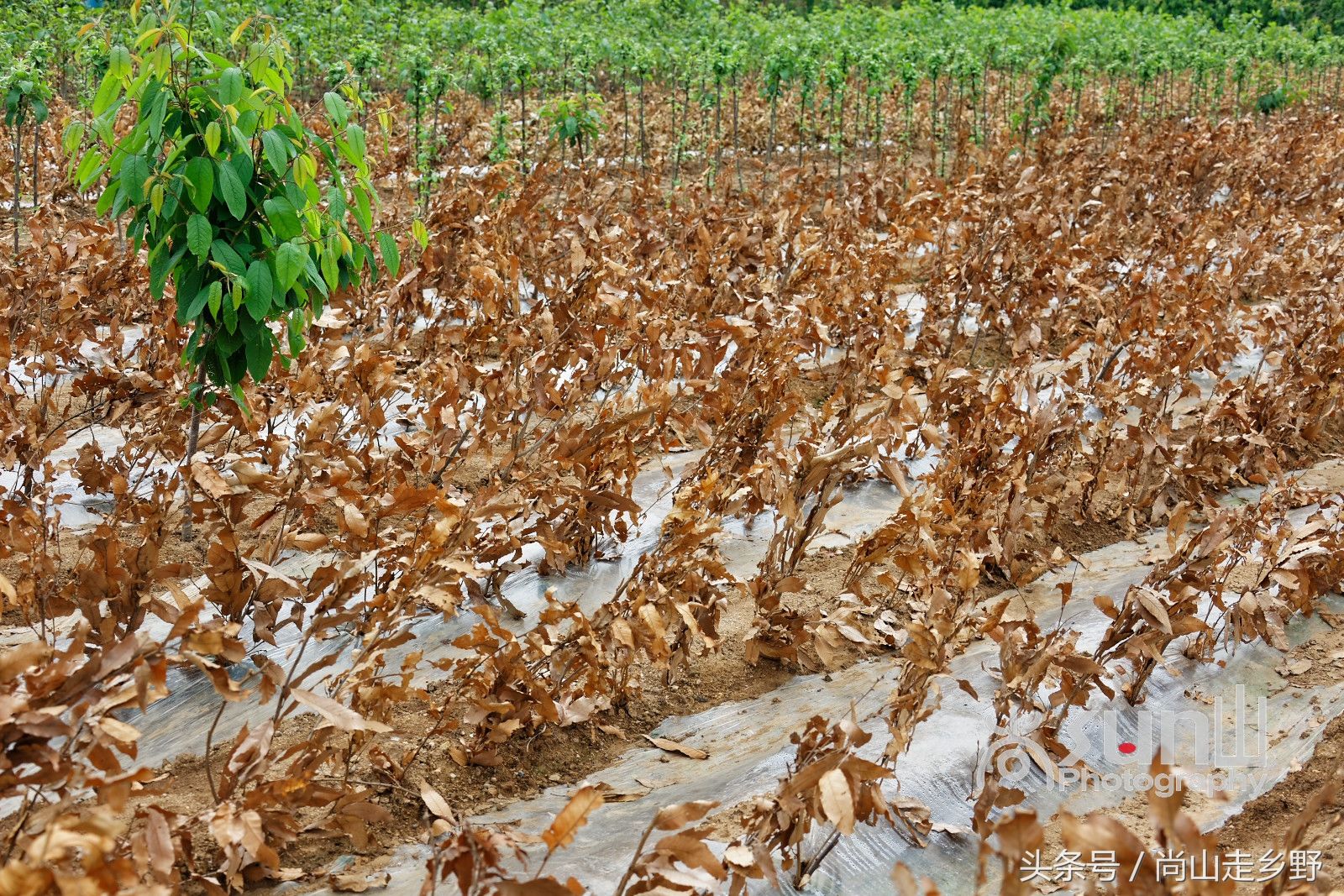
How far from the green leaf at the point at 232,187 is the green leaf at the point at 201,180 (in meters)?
0.02

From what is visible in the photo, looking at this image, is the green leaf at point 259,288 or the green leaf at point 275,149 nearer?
the green leaf at point 275,149

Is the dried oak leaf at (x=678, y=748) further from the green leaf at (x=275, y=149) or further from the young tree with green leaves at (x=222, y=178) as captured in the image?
the green leaf at (x=275, y=149)

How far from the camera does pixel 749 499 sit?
362 centimetres

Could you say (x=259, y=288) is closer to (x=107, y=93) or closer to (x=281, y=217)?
(x=281, y=217)

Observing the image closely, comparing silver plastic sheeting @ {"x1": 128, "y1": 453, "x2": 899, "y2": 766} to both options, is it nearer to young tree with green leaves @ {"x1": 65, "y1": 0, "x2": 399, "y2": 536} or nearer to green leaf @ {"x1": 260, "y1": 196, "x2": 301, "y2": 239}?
young tree with green leaves @ {"x1": 65, "y1": 0, "x2": 399, "y2": 536}

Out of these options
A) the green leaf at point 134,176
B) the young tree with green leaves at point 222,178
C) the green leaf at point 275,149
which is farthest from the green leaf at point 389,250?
the green leaf at point 134,176

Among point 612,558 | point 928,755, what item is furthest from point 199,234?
point 928,755

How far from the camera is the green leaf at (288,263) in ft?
9.07

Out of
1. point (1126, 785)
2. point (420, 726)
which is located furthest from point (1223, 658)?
point (420, 726)

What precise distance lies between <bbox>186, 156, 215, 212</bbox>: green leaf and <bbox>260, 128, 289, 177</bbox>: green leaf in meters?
0.15

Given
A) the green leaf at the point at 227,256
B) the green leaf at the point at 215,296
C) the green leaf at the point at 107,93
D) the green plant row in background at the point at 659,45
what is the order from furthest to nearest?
1. the green plant row in background at the point at 659,45
2. the green leaf at the point at 227,256
3. the green leaf at the point at 215,296
4. the green leaf at the point at 107,93

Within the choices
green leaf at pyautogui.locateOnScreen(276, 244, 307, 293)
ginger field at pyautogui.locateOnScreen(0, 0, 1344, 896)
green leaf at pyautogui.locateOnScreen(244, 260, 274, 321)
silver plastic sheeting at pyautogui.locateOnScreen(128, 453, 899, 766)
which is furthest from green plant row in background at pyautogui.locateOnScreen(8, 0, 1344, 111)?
green leaf at pyautogui.locateOnScreen(276, 244, 307, 293)

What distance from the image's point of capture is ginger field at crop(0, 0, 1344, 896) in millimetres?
2121

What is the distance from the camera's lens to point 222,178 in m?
2.77
